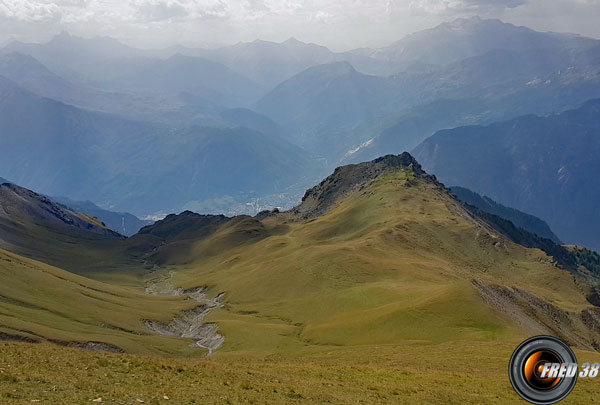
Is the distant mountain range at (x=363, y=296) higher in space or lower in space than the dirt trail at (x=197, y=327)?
higher

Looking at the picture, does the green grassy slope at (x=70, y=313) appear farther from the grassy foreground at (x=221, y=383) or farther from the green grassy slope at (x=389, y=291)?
the grassy foreground at (x=221, y=383)

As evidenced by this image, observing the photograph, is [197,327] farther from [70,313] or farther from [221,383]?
[221,383]

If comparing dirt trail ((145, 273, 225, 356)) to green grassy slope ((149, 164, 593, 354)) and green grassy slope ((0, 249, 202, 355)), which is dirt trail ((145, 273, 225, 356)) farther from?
green grassy slope ((149, 164, 593, 354))

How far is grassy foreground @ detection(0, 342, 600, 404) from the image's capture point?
107ft

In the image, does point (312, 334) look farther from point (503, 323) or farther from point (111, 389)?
point (111, 389)

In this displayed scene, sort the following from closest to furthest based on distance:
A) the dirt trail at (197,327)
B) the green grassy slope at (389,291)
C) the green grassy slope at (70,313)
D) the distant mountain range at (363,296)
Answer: the green grassy slope at (70,313) → the distant mountain range at (363,296) → the green grassy slope at (389,291) → the dirt trail at (197,327)

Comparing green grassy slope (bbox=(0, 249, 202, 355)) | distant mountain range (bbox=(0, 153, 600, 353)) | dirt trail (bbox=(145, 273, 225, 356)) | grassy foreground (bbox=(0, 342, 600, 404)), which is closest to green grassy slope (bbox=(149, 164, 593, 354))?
distant mountain range (bbox=(0, 153, 600, 353))

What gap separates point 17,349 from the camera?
142 ft

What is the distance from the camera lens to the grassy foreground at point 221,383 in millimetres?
32719

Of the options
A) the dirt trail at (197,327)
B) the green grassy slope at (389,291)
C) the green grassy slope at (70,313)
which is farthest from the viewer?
the dirt trail at (197,327)

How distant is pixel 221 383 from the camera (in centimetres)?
3869

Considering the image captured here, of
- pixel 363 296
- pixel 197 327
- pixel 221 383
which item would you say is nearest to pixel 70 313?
pixel 197 327

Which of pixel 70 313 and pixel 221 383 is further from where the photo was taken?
pixel 70 313

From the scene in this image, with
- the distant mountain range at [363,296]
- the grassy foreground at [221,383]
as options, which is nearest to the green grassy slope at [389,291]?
the distant mountain range at [363,296]
